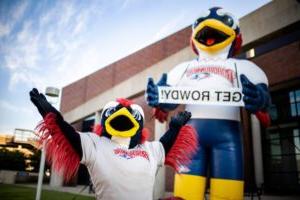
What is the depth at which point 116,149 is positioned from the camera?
192 cm

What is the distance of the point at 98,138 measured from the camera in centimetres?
197

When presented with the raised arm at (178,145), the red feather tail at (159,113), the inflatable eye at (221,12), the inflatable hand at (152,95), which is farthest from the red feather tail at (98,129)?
the inflatable eye at (221,12)

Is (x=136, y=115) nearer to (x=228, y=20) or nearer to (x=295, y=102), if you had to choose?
(x=228, y=20)

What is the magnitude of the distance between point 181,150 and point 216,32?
1.81 meters

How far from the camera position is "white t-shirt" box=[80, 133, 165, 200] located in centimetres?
178

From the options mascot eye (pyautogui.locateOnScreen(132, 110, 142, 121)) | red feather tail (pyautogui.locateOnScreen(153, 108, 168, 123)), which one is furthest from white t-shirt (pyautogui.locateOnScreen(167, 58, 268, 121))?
mascot eye (pyautogui.locateOnScreen(132, 110, 142, 121))

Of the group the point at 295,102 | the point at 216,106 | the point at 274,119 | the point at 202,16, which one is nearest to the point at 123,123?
the point at 216,106

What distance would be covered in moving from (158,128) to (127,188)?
188 inches

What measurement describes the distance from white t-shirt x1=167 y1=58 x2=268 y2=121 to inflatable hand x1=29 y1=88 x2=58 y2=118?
1927 mm

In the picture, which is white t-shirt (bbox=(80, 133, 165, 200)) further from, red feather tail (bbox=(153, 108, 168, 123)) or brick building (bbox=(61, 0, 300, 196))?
brick building (bbox=(61, 0, 300, 196))

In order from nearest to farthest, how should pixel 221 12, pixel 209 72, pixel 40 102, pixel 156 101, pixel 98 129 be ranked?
pixel 40 102 → pixel 98 129 → pixel 156 101 → pixel 209 72 → pixel 221 12

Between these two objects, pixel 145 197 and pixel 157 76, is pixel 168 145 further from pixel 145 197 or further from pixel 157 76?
pixel 157 76

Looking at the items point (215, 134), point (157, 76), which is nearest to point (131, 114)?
point (215, 134)

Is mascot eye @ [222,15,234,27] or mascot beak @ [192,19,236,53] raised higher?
mascot eye @ [222,15,234,27]
